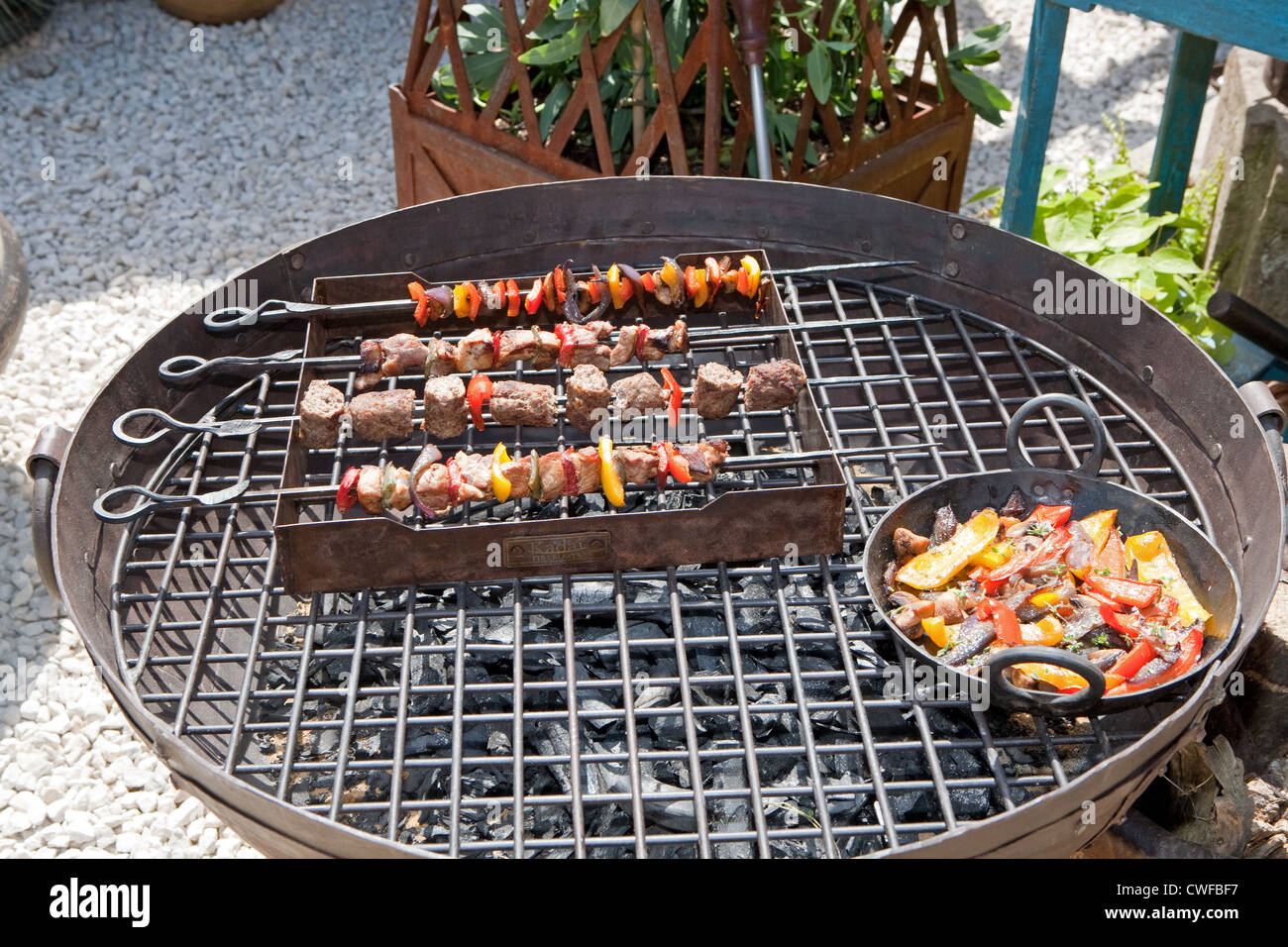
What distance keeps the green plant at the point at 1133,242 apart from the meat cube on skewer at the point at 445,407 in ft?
10.5

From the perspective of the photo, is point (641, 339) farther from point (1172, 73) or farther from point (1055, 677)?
point (1172, 73)

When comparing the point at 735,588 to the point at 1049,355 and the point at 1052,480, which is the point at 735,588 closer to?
the point at 1052,480

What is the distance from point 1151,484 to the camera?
3326mm

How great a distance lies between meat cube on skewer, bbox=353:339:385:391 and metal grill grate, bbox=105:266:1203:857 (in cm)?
31

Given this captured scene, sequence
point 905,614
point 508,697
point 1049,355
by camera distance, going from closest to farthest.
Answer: point 905,614 → point 508,697 → point 1049,355

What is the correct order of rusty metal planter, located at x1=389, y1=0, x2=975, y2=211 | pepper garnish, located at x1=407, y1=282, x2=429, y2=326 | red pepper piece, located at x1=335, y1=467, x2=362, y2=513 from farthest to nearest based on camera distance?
rusty metal planter, located at x1=389, y1=0, x2=975, y2=211 → pepper garnish, located at x1=407, y1=282, x2=429, y2=326 → red pepper piece, located at x1=335, y1=467, x2=362, y2=513

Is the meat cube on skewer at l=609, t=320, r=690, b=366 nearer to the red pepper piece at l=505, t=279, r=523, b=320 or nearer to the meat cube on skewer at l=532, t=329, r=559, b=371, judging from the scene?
the meat cube on skewer at l=532, t=329, r=559, b=371

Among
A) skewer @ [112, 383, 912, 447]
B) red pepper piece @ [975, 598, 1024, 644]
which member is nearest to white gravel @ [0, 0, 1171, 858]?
skewer @ [112, 383, 912, 447]

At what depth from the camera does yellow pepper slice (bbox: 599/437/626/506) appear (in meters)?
3.07

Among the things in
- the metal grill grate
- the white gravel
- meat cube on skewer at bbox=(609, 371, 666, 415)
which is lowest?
the white gravel

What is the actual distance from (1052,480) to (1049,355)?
2.16 ft

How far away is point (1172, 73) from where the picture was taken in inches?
220

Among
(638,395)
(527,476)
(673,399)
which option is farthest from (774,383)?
(527,476)
